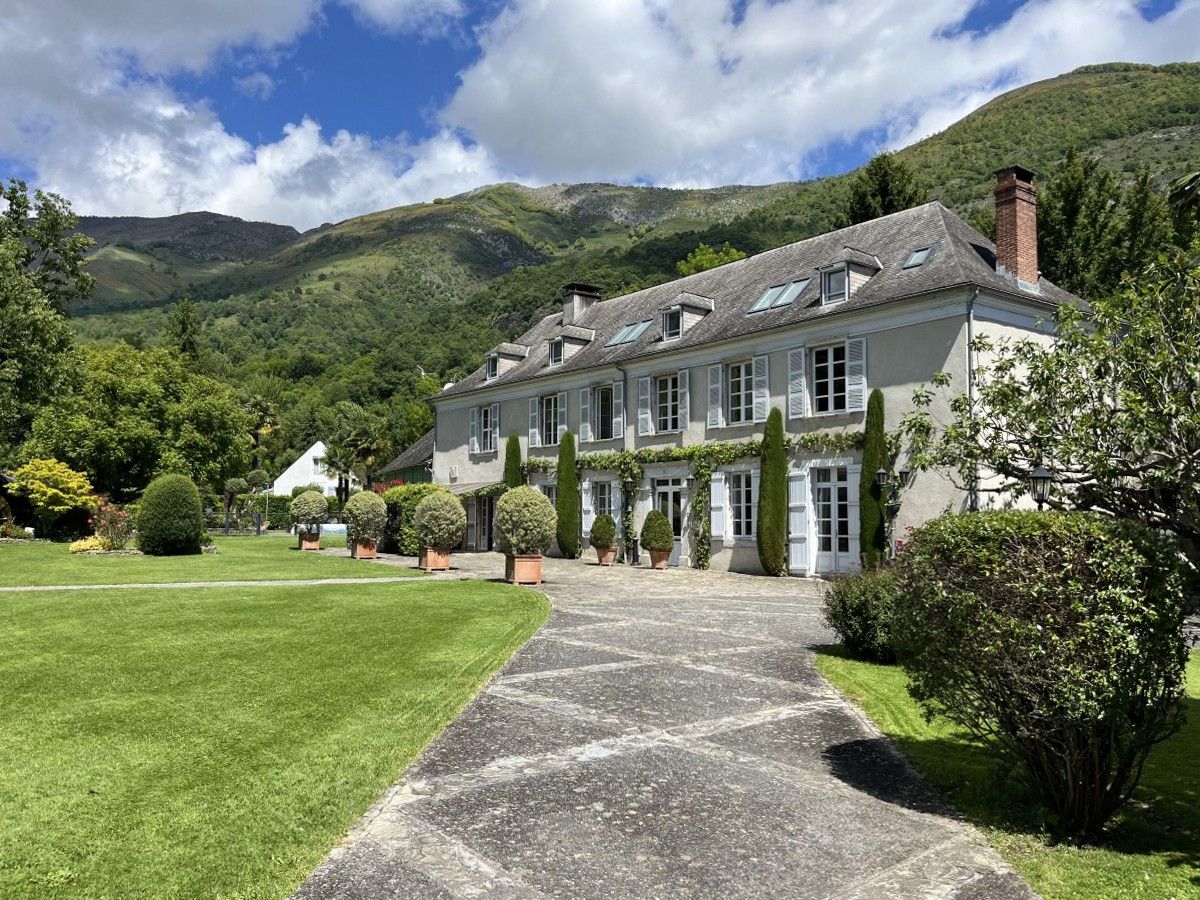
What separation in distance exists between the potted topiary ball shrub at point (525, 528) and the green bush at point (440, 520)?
2476mm

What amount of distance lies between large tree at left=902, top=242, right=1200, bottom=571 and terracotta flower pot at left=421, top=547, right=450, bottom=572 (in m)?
15.4

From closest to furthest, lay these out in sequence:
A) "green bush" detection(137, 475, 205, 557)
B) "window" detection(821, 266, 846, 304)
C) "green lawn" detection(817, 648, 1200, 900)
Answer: "green lawn" detection(817, 648, 1200, 900), "window" detection(821, 266, 846, 304), "green bush" detection(137, 475, 205, 557)

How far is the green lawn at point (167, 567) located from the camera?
17328 millimetres

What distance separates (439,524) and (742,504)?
806 cm

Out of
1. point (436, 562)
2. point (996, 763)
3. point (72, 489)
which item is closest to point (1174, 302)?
point (996, 763)

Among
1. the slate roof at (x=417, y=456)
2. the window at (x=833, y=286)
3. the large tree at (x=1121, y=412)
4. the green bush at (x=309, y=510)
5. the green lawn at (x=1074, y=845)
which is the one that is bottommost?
the green lawn at (x=1074, y=845)

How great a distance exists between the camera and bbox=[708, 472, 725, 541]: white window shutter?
890 inches

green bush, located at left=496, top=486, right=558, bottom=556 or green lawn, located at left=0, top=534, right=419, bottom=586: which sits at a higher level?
green bush, located at left=496, top=486, right=558, bottom=556

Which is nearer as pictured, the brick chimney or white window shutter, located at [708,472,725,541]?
the brick chimney

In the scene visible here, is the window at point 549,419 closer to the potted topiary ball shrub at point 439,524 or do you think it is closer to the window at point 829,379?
the potted topiary ball shrub at point 439,524

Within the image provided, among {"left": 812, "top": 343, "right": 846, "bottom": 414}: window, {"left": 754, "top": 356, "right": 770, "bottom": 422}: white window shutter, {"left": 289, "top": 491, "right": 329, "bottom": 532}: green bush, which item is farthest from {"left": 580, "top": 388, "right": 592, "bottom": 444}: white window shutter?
{"left": 289, "top": 491, "right": 329, "bottom": 532}: green bush

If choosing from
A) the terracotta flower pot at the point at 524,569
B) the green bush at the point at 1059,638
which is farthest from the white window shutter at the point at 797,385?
the green bush at the point at 1059,638

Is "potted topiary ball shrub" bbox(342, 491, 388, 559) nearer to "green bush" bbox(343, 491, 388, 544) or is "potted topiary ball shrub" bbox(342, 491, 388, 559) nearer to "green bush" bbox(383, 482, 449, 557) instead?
"green bush" bbox(343, 491, 388, 544)

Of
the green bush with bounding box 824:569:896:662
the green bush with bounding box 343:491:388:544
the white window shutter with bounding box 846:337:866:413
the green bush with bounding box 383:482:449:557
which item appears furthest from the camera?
the green bush with bounding box 383:482:449:557
